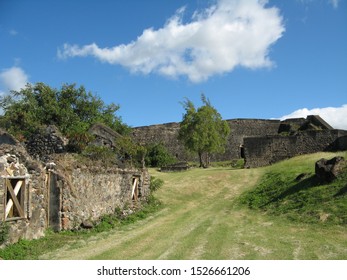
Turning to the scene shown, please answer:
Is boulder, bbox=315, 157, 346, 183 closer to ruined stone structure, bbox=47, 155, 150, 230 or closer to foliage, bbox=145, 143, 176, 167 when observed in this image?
ruined stone structure, bbox=47, 155, 150, 230

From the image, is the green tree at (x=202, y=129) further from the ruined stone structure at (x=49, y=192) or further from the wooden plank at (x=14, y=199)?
the wooden plank at (x=14, y=199)

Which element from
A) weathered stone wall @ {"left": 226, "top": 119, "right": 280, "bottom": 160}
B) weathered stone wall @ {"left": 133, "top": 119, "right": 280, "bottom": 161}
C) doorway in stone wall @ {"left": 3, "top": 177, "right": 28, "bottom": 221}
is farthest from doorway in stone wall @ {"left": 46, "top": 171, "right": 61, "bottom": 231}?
weathered stone wall @ {"left": 226, "top": 119, "right": 280, "bottom": 160}

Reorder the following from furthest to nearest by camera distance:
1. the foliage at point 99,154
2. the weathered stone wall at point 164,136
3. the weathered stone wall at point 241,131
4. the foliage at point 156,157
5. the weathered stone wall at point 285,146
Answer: the weathered stone wall at point 164,136 → the weathered stone wall at point 241,131 → the foliage at point 156,157 → the weathered stone wall at point 285,146 → the foliage at point 99,154

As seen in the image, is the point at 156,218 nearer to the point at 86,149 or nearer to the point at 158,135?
the point at 86,149

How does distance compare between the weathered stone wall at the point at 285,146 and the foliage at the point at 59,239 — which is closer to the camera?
the foliage at the point at 59,239

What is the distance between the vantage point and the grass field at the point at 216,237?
878 cm

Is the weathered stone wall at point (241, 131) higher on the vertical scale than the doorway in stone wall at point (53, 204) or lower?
higher

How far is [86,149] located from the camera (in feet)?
47.2

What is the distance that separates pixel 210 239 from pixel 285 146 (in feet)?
61.2

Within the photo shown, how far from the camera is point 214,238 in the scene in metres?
10.6

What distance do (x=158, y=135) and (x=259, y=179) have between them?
30680 millimetres

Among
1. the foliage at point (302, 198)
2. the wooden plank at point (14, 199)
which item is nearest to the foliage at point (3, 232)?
the wooden plank at point (14, 199)

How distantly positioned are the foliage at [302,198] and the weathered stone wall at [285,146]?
8.08 m

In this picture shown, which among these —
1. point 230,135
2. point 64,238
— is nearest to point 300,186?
point 64,238
